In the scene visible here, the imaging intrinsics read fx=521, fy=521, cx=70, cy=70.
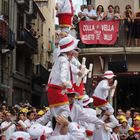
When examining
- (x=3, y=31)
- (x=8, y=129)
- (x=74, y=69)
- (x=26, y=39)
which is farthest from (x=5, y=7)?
(x=74, y=69)

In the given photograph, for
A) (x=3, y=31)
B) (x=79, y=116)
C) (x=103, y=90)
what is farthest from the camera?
(x=3, y=31)

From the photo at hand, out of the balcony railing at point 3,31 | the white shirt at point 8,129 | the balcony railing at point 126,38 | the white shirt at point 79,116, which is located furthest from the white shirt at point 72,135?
the balcony railing at point 3,31

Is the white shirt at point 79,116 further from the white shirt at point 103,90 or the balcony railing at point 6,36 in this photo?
the balcony railing at point 6,36

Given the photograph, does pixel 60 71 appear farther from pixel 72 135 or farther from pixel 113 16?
pixel 113 16

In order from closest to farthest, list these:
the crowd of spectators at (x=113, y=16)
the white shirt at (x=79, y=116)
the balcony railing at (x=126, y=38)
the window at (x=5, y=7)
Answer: the white shirt at (x=79, y=116), the crowd of spectators at (x=113, y=16), the balcony railing at (x=126, y=38), the window at (x=5, y=7)

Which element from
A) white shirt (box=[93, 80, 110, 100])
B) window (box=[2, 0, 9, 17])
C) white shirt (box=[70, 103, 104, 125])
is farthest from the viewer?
window (box=[2, 0, 9, 17])

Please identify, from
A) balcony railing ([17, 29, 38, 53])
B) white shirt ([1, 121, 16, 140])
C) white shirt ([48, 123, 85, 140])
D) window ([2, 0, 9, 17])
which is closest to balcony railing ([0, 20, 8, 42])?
window ([2, 0, 9, 17])

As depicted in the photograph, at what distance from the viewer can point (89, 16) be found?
1936 cm

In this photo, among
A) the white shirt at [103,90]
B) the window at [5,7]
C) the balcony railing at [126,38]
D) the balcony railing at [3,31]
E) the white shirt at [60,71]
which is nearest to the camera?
the white shirt at [60,71]

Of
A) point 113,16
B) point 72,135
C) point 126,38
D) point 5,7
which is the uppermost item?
point 5,7

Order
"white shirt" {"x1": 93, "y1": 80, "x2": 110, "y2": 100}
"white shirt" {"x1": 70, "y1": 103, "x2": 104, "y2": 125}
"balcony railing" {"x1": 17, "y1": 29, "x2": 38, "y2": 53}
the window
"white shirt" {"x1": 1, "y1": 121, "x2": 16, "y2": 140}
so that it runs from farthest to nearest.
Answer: "balcony railing" {"x1": 17, "y1": 29, "x2": 38, "y2": 53}
the window
"white shirt" {"x1": 1, "y1": 121, "x2": 16, "y2": 140}
"white shirt" {"x1": 93, "y1": 80, "x2": 110, "y2": 100}
"white shirt" {"x1": 70, "y1": 103, "x2": 104, "y2": 125}

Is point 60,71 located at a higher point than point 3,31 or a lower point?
lower

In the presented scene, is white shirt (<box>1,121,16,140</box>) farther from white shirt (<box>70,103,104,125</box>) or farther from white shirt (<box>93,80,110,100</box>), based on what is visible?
white shirt (<box>70,103,104,125</box>)

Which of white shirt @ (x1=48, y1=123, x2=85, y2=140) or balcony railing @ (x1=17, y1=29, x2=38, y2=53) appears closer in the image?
white shirt @ (x1=48, y1=123, x2=85, y2=140)
